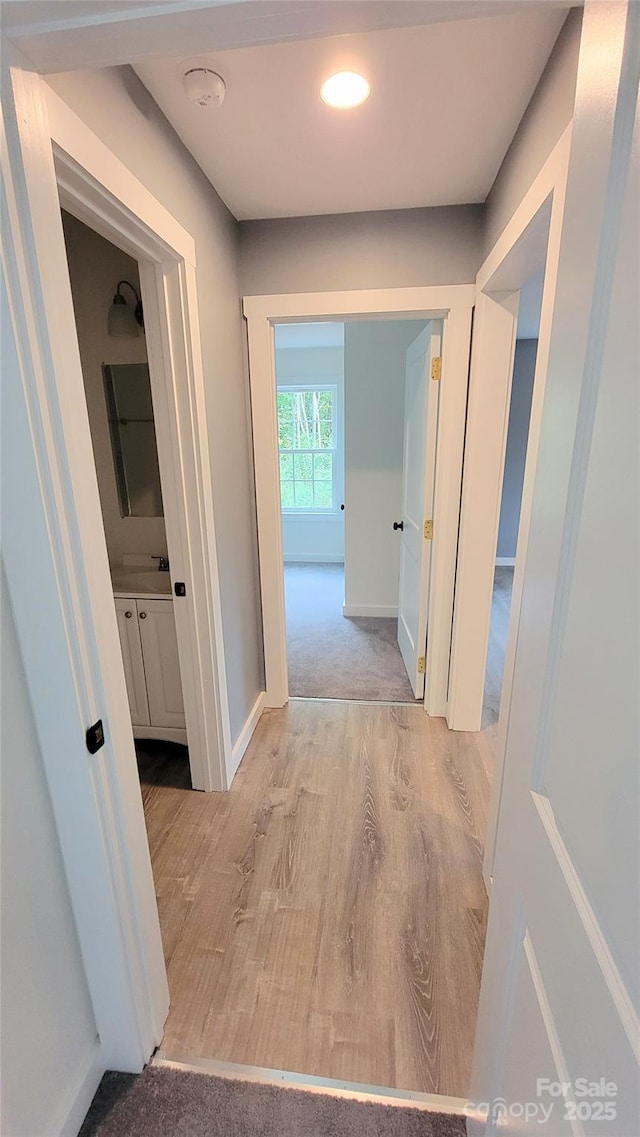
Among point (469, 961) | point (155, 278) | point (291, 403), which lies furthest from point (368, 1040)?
point (291, 403)

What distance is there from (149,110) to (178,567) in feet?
4.51

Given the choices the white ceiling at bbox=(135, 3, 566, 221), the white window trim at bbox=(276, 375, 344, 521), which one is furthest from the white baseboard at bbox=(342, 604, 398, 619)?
the white ceiling at bbox=(135, 3, 566, 221)

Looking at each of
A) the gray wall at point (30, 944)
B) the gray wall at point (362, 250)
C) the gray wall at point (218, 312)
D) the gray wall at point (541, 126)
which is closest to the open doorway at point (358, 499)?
the gray wall at point (362, 250)

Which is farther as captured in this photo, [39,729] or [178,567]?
[178,567]

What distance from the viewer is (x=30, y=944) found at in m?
0.91

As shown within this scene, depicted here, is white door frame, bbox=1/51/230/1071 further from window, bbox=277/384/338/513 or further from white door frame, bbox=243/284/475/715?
window, bbox=277/384/338/513

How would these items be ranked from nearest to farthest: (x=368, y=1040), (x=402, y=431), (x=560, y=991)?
(x=560, y=991) → (x=368, y=1040) → (x=402, y=431)

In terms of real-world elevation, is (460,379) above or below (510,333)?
below

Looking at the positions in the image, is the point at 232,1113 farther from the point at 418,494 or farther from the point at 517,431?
the point at 517,431

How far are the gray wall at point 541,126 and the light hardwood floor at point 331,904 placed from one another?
220cm

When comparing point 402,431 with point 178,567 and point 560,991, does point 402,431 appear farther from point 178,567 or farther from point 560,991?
point 560,991

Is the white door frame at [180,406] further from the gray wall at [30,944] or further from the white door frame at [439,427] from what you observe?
the gray wall at [30,944]

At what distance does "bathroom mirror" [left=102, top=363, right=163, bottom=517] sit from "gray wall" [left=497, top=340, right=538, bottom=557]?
393 cm

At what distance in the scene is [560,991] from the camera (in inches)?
23.9
